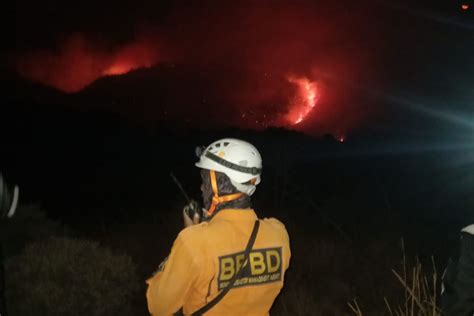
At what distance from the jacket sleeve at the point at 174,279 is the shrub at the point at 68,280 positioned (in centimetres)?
454

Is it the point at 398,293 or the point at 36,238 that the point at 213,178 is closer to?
the point at 36,238

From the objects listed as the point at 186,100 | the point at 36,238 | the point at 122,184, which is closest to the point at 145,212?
the point at 122,184

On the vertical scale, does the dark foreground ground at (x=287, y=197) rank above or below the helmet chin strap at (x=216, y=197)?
below

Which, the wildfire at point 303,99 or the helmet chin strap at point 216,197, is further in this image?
the wildfire at point 303,99

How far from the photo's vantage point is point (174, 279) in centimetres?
240

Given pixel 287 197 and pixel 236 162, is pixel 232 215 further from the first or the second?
pixel 287 197

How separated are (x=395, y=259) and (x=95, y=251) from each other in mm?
8653

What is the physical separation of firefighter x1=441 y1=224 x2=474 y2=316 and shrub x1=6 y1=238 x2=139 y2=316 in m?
5.68

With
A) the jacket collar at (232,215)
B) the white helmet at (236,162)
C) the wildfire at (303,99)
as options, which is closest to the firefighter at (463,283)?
the jacket collar at (232,215)

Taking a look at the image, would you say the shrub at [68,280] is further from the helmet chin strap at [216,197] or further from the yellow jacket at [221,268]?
the helmet chin strap at [216,197]

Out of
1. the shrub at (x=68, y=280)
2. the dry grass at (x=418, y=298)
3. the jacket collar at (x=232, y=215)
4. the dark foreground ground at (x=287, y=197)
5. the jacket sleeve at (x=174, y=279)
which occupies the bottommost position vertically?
the dark foreground ground at (x=287, y=197)

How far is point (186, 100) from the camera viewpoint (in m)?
53.3

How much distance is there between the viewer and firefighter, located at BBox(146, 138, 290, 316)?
2.41 meters

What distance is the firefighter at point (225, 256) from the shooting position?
2.41 m
